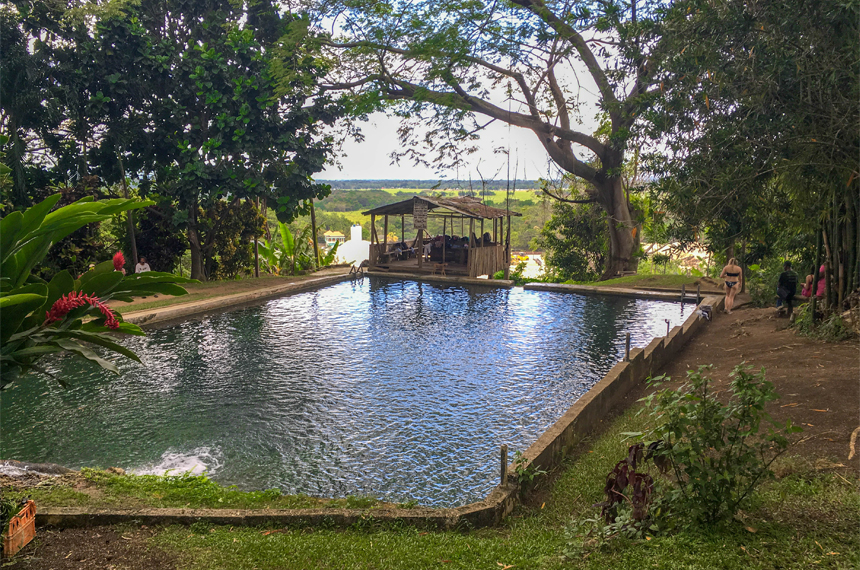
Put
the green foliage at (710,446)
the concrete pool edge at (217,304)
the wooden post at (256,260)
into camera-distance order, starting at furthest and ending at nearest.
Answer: the wooden post at (256,260) → the concrete pool edge at (217,304) → the green foliage at (710,446)

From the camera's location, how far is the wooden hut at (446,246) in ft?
67.1

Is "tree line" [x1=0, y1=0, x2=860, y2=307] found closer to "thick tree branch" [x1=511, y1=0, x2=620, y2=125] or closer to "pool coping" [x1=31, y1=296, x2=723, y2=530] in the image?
"thick tree branch" [x1=511, y1=0, x2=620, y2=125]

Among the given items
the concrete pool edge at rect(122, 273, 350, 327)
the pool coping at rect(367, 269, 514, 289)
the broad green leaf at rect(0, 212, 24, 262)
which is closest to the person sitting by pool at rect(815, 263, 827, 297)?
the broad green leaf at rect(0, 212, 24, 262)

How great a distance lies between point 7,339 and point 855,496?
491 centimetres

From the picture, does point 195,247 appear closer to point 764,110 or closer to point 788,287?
point 788,287

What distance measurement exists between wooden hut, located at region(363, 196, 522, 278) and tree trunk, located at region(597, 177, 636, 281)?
132 inches

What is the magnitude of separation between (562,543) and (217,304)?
41.0ft

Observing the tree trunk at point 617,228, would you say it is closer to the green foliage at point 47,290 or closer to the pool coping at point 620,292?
the pool coping at point 620,292

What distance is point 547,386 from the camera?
353 inches

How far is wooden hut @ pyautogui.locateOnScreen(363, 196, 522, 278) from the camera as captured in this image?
67.1ft

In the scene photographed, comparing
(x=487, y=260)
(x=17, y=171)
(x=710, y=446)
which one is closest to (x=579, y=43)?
(x=487, y=260)

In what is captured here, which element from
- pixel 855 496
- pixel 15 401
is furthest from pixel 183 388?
pixel 855 496

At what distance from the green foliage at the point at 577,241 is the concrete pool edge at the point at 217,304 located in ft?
30.1

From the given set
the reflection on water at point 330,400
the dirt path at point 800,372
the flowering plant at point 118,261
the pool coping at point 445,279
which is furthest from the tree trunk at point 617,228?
the flowering plant at point 118,261
